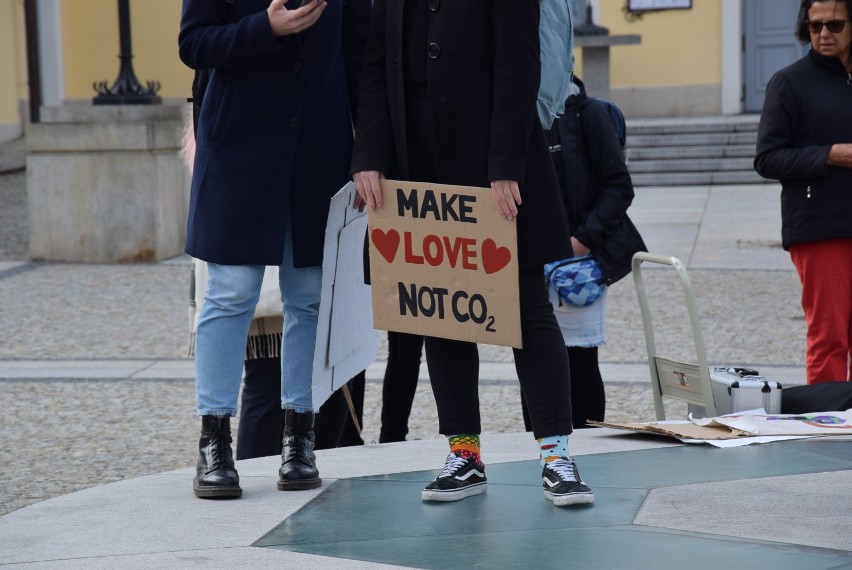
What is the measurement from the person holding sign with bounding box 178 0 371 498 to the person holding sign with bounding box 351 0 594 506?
20 cm

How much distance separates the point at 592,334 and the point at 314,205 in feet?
4.73

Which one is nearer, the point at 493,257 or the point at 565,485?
the point at 493,257

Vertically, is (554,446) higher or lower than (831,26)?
lower

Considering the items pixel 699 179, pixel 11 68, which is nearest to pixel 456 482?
pixel 699 179

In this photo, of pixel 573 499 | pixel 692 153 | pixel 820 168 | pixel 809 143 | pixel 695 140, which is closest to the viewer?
pixel 573 499

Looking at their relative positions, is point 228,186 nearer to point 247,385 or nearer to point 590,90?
point 247,385

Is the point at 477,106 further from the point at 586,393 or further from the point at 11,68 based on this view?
the point at 11,68

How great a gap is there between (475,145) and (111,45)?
19239mm

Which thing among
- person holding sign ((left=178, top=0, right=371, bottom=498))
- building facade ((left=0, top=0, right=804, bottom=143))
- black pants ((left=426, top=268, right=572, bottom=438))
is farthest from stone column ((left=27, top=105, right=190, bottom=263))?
building facade ((left=0, top=0, right=804, bottom=143))

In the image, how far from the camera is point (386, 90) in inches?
148

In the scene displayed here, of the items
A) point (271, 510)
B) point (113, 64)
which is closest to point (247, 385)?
point (271, 510)

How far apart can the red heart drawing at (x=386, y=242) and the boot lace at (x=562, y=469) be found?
678mm

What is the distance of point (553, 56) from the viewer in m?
3.79

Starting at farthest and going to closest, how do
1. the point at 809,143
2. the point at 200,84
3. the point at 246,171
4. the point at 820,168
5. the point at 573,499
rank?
the point at 809,143, the point at 820,168, the point at 200,84, the point at 246,171, the point at 573,499
